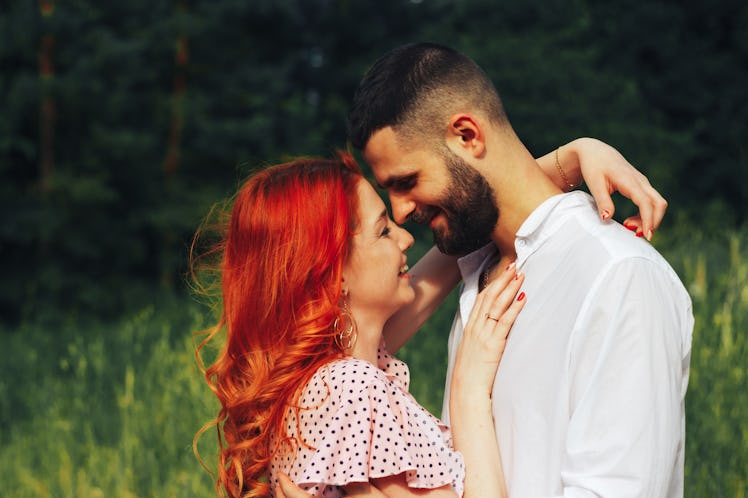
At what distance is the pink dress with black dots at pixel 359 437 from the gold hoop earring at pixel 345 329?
10 centimetres

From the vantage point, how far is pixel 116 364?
701cm

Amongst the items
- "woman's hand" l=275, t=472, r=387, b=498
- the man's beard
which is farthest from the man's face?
"woman's hand" l=275, t=472, r=387, b=498

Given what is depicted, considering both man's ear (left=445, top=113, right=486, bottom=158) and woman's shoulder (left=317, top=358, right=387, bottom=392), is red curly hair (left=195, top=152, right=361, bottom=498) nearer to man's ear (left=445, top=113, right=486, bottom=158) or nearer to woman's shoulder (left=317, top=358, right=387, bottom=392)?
woman's shoulder (left=317, top=358, right=387, bottom=392)

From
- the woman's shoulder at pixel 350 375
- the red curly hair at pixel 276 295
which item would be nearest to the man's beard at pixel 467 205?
the red curly hair at pixel 276 295

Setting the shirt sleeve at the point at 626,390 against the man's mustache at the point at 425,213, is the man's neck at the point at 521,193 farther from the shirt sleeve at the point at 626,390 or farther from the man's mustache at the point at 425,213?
the shirt sleeve at the point at 626,390

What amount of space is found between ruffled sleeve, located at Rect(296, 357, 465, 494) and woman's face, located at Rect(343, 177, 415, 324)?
30 cm

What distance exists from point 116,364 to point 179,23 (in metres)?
11.6

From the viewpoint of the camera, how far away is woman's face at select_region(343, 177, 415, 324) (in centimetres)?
269

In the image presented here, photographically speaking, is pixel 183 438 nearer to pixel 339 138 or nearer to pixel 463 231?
pixel 463 231

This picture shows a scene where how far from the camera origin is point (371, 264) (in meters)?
2.70

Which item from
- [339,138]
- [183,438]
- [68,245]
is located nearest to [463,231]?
[183,438]

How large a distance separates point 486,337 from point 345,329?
433 millimetres

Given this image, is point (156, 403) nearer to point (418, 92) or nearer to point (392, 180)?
point (392, 180)

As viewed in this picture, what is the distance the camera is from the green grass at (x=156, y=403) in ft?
14.4
